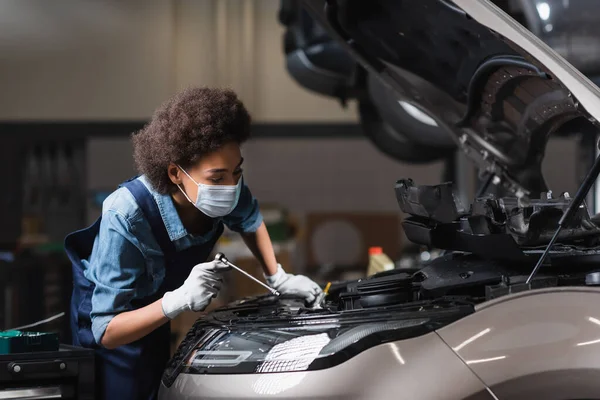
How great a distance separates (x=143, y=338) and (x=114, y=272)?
0.74 ft

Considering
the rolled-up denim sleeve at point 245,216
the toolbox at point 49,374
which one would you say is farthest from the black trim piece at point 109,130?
the toolbox at point 49,374

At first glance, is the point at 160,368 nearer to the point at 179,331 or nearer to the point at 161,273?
the point at 161,273

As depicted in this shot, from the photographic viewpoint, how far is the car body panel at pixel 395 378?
1.59 meters

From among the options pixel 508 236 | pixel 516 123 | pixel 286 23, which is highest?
pixel 286 23

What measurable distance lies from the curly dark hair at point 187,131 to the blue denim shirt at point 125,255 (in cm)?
6

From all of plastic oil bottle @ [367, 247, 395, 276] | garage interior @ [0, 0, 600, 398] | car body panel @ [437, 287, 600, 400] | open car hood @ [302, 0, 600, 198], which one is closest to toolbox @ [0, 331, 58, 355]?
car body panel @ [437, 287, 600, 400]

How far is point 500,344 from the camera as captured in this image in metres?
1.62

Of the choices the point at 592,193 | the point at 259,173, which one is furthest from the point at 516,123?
the point at 259,173

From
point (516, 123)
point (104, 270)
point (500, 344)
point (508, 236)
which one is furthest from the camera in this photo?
point (516, 123)

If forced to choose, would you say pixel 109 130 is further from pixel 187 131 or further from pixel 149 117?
pixel 187 131

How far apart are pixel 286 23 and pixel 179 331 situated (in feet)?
5.51

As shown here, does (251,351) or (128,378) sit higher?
(251,351)

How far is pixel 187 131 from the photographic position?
2037mm

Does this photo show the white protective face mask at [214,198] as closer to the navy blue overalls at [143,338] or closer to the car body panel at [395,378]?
the navy blue overalls at [143,338]
